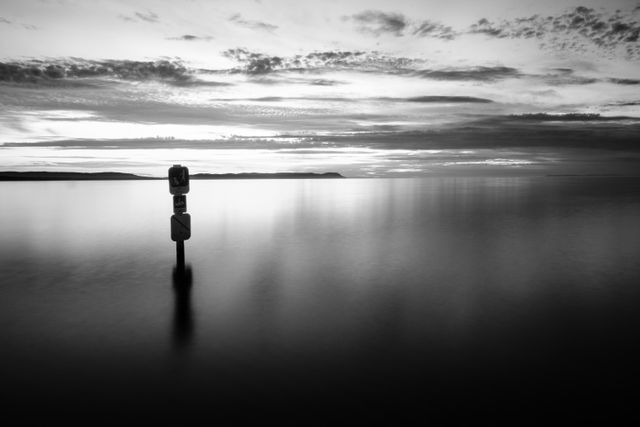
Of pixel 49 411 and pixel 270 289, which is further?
pixel 270 289

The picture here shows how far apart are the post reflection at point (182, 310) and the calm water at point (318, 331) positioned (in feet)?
0.18

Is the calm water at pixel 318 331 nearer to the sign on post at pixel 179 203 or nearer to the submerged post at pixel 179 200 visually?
the submerged post at pixel 179 200

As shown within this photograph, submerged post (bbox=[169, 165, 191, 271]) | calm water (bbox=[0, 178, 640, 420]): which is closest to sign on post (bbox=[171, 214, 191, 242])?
submerged post (bbox=[169, 165, 191, 271])

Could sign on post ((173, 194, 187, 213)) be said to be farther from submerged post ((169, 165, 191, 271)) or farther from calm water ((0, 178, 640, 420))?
calm water ((0, 178, 640, 420))

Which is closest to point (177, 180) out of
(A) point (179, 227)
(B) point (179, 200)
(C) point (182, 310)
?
(B) point (179, 200)

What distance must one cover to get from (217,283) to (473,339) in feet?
23.7

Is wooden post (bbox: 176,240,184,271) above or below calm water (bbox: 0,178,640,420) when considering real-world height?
above

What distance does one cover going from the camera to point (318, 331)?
26.3 ft

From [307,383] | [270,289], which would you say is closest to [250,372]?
[307,383]

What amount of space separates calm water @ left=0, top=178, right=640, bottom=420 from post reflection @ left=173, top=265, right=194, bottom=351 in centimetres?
6

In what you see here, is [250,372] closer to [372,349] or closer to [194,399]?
[194,399]

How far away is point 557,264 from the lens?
578 inches

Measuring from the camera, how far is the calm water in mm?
5555

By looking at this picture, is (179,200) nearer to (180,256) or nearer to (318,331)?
(180,256)
